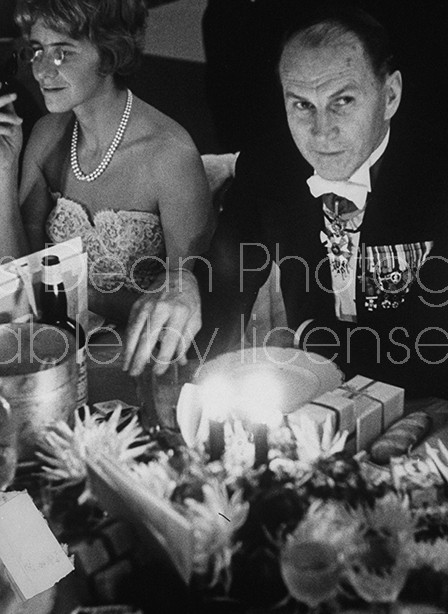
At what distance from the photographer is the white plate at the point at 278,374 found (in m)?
1.35

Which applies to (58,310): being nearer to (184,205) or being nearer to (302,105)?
(184,205)

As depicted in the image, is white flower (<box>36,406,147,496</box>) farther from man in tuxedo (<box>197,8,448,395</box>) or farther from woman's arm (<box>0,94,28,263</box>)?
woman's arm (<box>0,94,28,263</box>)

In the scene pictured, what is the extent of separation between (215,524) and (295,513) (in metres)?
0.12

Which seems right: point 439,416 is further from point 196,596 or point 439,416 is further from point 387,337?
point 196,596

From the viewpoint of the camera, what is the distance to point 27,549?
3.68 ft

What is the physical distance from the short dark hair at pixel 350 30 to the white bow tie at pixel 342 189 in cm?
23

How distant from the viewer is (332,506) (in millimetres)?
1115

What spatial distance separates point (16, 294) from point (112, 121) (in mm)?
461

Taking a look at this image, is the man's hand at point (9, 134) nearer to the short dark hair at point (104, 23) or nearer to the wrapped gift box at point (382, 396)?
the short dark hair at point (104, 23)

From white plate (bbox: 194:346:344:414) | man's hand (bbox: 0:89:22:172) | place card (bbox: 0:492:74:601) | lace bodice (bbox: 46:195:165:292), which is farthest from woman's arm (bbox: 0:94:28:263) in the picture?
place card (bbox: 0:492:74:601)

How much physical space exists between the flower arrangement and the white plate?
0.13m

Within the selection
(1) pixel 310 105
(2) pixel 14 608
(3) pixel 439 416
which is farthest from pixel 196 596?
(1) pixel 310 105

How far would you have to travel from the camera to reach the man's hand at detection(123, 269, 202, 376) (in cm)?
148

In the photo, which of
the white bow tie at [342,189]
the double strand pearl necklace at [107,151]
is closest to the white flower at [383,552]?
the white bow tie at [342,189]
